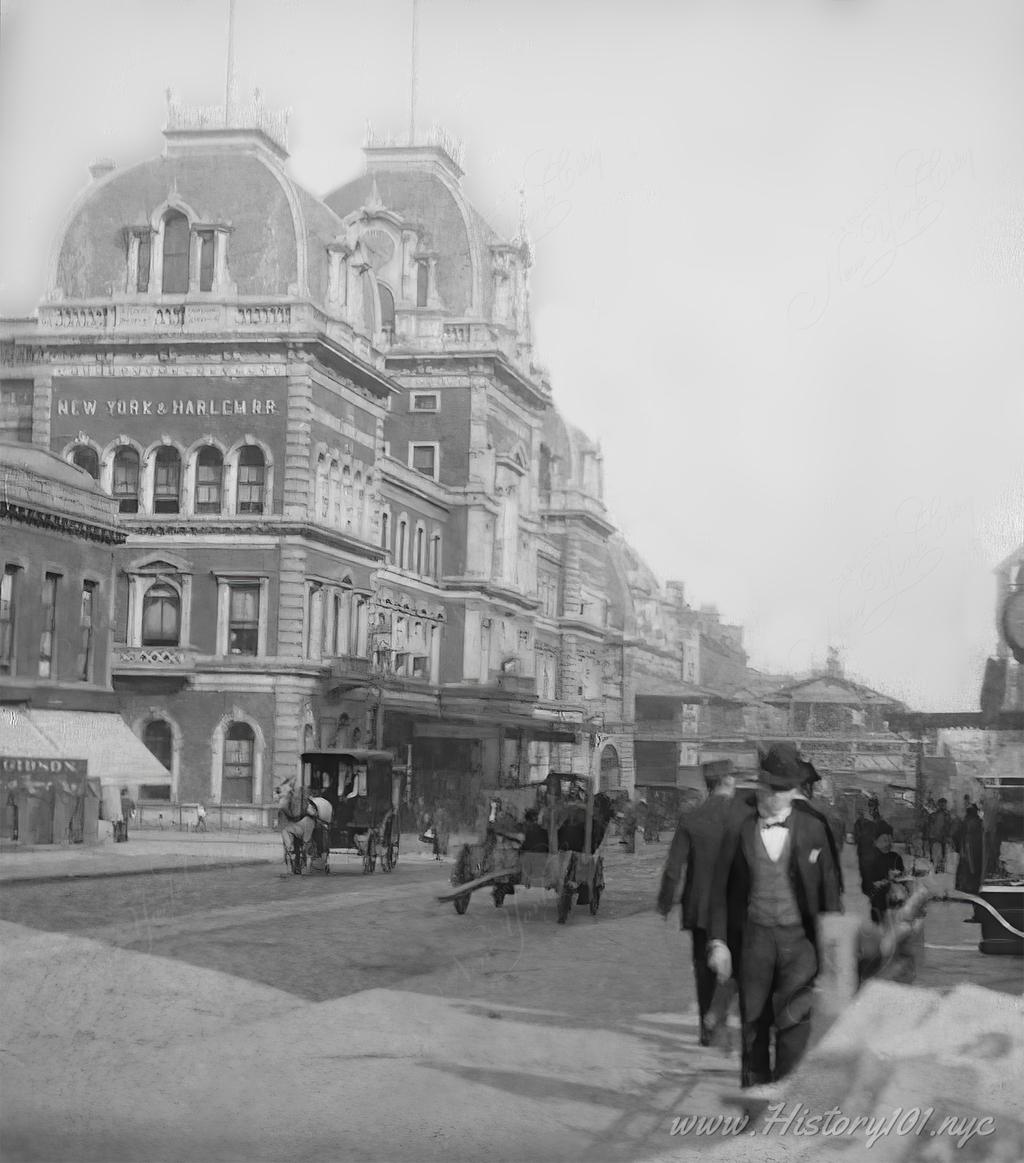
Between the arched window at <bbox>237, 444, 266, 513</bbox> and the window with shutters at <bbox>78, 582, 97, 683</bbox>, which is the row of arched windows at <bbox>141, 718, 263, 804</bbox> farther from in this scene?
the arched window at <bbox>237, 444, 266, 513</bbox>

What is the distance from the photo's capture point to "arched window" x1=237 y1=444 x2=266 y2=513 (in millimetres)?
15406

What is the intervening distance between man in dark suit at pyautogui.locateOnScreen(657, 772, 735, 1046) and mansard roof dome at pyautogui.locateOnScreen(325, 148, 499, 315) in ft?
12.1

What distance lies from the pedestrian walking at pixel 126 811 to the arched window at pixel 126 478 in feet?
8.79

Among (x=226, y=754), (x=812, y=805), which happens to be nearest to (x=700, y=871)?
(x=812, y=805)

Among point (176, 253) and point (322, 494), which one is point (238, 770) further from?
point (322, 494)

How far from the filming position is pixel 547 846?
9.79 meters

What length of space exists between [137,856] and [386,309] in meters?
5.78

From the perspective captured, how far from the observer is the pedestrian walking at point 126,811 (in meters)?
10.3

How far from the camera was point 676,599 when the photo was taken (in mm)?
9977

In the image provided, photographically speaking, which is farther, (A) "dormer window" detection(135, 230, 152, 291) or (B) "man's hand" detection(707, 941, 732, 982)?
(A) "dormer window" detection(135, 230, 152, 291)

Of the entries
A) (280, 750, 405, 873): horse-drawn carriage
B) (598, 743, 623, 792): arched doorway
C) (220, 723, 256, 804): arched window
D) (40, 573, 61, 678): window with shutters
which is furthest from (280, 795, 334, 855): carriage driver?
(598, 743, 623, 792): arched doorway

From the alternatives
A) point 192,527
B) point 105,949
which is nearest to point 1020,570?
point 105,949

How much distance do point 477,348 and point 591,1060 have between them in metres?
5.34

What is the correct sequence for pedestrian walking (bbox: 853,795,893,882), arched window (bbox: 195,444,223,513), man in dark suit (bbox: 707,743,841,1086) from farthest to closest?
arched window (bbox: 195,444,223,513), pedestrian walking (bbox: 853,795,893,882), man in dark suit (bbox: 707,743,841,1086)
